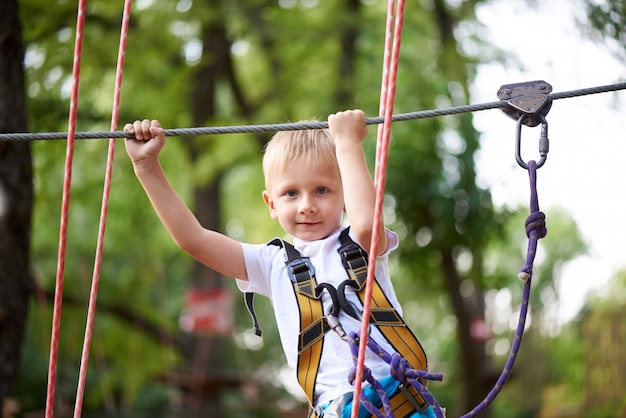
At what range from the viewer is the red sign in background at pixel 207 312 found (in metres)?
7.73

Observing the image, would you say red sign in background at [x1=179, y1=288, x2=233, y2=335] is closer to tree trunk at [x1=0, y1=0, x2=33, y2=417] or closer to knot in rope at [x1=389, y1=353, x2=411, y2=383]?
tree trunk at [x1=0, y1=0, x2=33, y2=417]

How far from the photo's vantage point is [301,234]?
197 cm

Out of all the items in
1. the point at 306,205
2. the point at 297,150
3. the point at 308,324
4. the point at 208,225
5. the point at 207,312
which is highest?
the point at 208,225

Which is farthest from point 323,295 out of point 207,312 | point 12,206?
point 207,312

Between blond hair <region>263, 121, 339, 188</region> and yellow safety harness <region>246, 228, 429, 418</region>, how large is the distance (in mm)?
215

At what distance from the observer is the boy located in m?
1.85

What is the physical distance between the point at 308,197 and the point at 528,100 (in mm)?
531

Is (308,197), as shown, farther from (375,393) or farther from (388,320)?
(375,393)

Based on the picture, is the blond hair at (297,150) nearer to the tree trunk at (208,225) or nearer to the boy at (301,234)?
the boy at (301,234)

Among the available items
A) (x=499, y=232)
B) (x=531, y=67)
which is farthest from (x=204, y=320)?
(x=531, y=67)

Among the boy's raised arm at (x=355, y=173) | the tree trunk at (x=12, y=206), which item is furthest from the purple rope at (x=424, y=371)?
the tree trunk at (x=12, y=206)

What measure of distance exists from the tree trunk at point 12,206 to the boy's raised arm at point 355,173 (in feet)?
7.83

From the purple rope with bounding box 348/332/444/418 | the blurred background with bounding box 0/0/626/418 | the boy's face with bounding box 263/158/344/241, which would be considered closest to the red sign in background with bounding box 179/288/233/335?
the blurred background with bounding box 0/0/626/418

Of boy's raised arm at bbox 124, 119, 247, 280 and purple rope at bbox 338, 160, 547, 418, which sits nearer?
purple rope at bbox 338, 160, 547, 418
